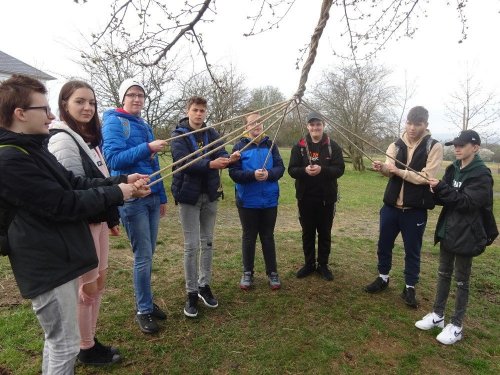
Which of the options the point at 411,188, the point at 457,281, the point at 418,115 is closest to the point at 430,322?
the point at 457,281

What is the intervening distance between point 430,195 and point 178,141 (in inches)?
96.9

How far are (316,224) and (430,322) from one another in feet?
5.10

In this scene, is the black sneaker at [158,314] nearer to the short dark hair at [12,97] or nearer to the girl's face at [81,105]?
the girl's face at [81,105]

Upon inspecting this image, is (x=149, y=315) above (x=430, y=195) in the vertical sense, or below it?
below

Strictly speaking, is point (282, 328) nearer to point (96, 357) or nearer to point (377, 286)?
point (377, 286)

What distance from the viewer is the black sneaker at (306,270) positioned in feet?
14.1

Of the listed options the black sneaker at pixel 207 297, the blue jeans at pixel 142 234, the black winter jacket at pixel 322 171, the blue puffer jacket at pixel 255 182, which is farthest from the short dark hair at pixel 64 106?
the black winter jacket at pixel 322 171

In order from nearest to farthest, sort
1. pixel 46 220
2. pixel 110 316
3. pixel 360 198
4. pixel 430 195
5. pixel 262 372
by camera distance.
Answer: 1. pixel 46 220
2. pixel 262 372
3. pixel 110 316
4. pixel 430 195
5. pixel 360 198

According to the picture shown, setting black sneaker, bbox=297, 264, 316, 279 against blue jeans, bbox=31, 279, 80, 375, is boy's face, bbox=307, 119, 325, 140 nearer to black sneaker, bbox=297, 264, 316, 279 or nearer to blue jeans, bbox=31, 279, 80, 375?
black sneaker, bbox=297, 264, 316, 279

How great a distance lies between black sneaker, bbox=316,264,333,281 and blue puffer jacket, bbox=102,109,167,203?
91.4 inches

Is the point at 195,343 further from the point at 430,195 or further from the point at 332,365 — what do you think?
the point at 430,195

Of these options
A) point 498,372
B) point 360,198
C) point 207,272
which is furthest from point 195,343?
point 360,198

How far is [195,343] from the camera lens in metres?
2.94

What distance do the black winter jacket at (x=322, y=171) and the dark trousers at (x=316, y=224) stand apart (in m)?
0.09
